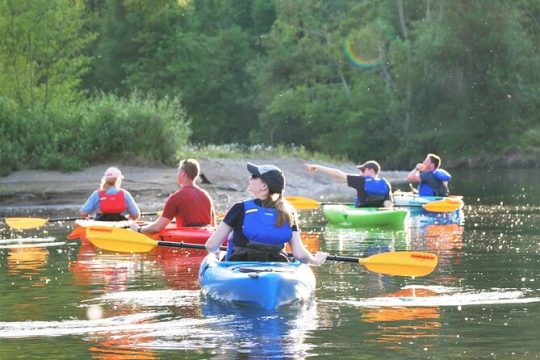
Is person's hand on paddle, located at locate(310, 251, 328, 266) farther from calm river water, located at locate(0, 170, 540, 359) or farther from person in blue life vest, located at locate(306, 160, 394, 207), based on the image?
person in blue life vest, located at locate(306, 160, 394, 207)

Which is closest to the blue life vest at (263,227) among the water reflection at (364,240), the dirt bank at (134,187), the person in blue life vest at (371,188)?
the water reflection at (364,240)

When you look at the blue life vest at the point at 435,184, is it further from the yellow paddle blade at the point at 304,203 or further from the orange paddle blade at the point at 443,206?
the yellow paddle blade at the point at 304,203

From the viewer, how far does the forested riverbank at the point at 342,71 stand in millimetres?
60312

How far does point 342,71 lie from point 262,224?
187ft

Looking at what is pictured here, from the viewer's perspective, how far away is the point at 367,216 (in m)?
22.9

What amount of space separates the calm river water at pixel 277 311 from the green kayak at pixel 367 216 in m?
2.99

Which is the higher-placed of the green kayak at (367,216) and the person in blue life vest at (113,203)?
the person in blue life vest at (113,203)

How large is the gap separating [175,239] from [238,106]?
188 ft

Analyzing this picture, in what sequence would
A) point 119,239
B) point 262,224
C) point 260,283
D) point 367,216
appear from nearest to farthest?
1. point 260,283
2. point 262,224
3. point 119,239
4. point 367,216

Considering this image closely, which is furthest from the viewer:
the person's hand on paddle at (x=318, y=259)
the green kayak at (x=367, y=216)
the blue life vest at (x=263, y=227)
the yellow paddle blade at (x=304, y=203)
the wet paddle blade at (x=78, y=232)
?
the yellow paddle blade at (x=304, y=203)

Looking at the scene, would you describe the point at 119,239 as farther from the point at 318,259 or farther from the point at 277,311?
the point at 277,311

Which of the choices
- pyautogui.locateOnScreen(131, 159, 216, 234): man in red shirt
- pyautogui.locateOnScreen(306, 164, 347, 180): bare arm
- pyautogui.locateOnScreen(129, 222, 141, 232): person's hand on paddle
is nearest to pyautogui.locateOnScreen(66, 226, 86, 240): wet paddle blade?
pyautogui.locateOnScreen(131, 159, 216, 234): man in red shirt

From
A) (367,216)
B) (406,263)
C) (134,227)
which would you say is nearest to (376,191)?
(367,216)

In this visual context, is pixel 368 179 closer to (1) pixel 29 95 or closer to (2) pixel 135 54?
(1) pixel 29 95
